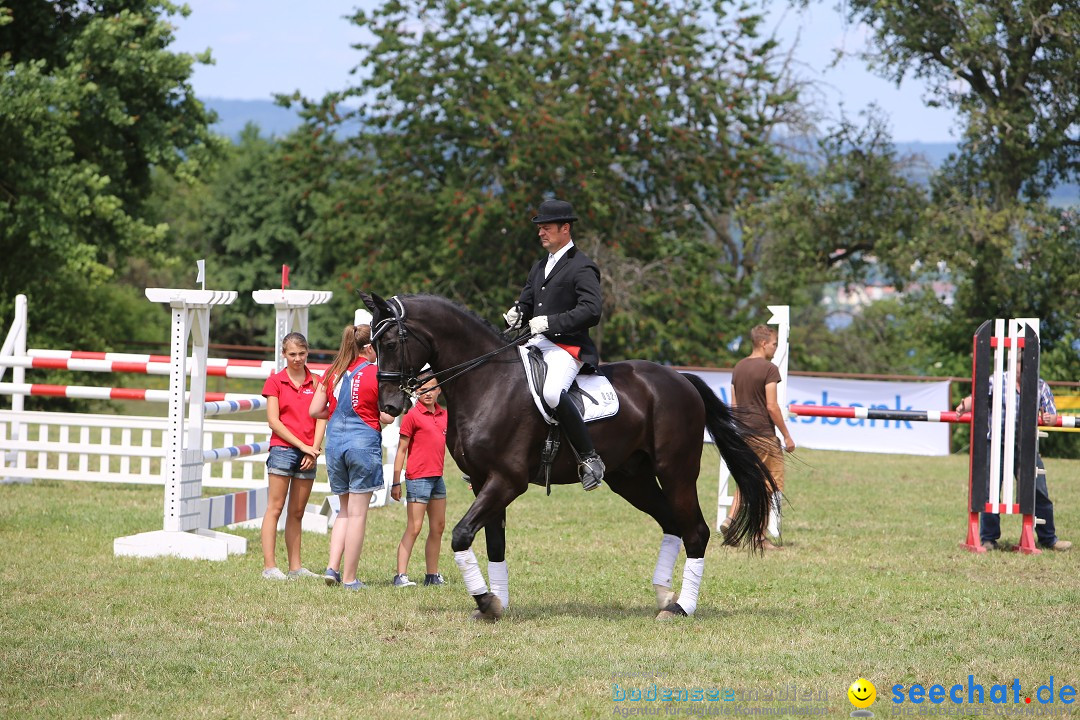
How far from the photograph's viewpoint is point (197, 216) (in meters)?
56.4

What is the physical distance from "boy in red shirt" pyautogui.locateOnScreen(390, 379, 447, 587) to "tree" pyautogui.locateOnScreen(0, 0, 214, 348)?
1699 cm

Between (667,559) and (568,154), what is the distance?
832 inches

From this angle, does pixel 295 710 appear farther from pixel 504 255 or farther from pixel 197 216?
pixel 197 216

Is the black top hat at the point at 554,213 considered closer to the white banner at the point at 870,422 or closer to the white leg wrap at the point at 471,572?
the white leg wrap at the point at 471,572

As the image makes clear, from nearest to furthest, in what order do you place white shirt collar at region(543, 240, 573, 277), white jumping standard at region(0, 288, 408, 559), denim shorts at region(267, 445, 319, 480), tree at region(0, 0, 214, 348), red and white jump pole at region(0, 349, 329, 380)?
white shirt collar at region(543, 240, 573, 277), denim shorts at region(267, 445, 319, 480), white jumping standard at region(0, 288, 408, 559), red and white jump pole at region(0, 349, 329, 380), tree at region(0, 0, 214, 348)

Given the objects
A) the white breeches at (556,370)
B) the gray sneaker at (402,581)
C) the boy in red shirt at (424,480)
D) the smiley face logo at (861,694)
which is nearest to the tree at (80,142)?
the boy in red shirt at (424,480)

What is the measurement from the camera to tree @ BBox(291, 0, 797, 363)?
2864 cm

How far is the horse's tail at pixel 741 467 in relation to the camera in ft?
26.7

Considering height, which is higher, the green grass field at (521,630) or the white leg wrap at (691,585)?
the white leg wrap at (691,585)

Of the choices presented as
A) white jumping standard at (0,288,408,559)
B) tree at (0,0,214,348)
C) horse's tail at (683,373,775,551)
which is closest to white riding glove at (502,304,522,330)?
horse's tail at (683,373,775,551)

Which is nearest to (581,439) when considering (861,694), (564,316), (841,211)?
(564,316)

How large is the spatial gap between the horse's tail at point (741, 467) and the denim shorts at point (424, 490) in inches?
79.7

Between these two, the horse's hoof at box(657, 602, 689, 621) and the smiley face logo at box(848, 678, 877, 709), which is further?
the horse's hoof at box(657, 602, 689, 621)

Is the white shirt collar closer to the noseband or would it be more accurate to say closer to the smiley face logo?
the noseband
